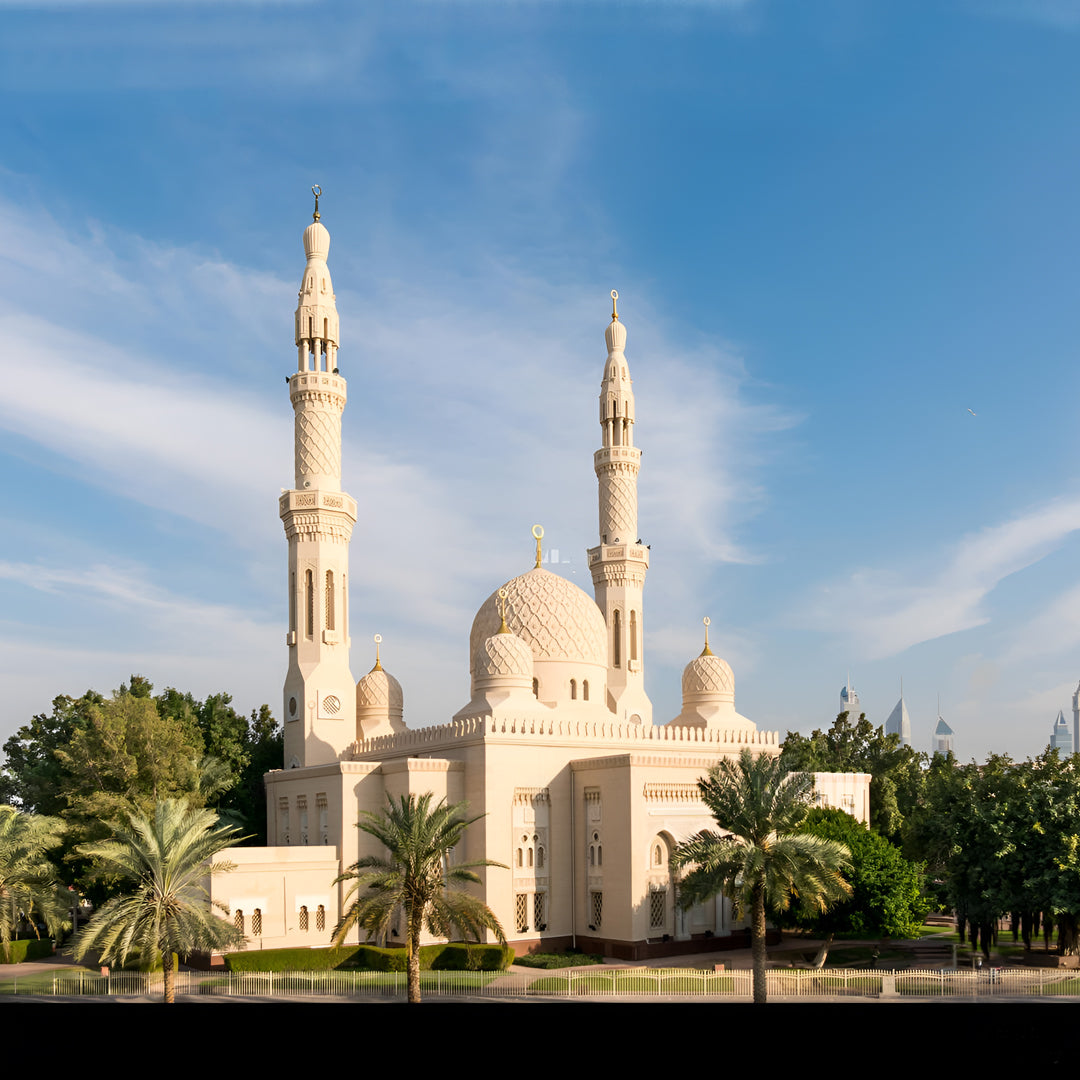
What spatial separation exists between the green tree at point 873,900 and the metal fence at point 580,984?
8.34ft

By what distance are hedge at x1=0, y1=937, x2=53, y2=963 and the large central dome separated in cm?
1526

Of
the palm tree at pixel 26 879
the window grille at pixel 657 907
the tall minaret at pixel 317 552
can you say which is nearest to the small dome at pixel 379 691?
the tall minaret at pixel 317 552

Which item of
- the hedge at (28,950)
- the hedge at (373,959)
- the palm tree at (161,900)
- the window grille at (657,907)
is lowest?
the hedge at (28,950)

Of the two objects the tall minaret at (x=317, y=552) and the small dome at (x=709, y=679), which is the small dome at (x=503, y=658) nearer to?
the tall minaret at (x=317, y=552)

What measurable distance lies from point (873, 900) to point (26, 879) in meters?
23.1

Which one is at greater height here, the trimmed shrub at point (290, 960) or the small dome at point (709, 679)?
the small dome at point (709, 679)

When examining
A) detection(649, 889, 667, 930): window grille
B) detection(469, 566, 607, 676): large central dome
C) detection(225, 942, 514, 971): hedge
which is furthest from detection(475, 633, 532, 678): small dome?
detection(225, 942, 514, 971): hedge

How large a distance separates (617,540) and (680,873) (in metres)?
16.8

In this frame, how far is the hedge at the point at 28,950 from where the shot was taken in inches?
1239

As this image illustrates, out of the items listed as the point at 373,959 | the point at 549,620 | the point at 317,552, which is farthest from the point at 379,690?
the point at 373,959

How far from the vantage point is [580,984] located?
24016mm

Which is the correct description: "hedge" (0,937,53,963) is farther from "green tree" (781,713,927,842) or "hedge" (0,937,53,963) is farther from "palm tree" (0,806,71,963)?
"green tree" (781,713,927,842)
